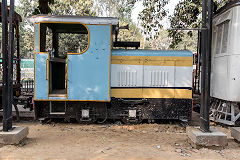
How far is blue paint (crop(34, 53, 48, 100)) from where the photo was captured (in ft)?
21.9

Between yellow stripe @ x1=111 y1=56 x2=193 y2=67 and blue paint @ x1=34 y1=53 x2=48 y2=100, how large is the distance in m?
2.01

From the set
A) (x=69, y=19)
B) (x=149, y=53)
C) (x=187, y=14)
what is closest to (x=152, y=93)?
(x=149, y=53)

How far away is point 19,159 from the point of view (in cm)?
424

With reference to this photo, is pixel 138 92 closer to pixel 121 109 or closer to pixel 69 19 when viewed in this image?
pixel 121 109

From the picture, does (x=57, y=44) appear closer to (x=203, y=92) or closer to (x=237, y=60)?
(x=203, y=92)

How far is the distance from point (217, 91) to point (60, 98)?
4.82 metres

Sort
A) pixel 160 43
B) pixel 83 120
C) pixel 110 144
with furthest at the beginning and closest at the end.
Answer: pixel 160 43 < pixel 83 120 < pixel 110 144

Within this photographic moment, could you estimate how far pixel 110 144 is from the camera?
208 inches

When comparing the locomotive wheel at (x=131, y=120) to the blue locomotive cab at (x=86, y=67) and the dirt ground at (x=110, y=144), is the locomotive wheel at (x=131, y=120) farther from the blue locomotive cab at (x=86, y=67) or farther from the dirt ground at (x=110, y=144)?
the blue locomotive cab at (x=86, y=67)

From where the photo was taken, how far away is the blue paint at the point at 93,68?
673cm

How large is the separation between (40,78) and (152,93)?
10.9 ft

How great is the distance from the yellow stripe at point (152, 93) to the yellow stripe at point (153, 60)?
0.80 meters

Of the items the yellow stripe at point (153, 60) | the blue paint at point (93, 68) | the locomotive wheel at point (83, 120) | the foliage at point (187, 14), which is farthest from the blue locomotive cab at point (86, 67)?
the foliage at point (187, 14)

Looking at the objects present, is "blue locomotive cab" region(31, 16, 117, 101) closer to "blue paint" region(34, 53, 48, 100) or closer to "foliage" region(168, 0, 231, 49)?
"blue paint" region(34, 53, 48, 100)
